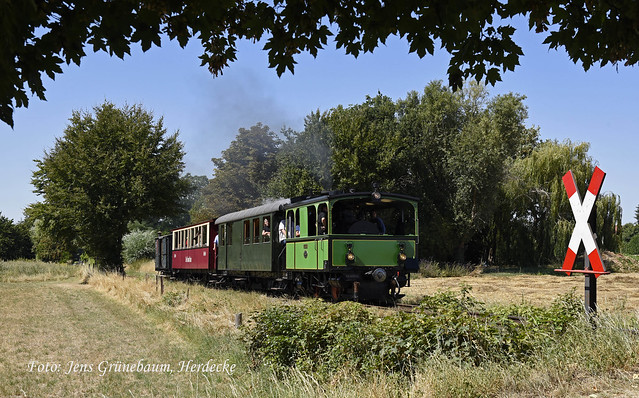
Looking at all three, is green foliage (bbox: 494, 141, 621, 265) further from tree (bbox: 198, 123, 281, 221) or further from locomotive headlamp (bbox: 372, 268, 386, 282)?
tree (bbox: 198, 123, 281, 221)

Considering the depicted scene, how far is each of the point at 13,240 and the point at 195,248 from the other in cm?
4159

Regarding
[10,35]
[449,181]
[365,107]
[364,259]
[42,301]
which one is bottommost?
[42,301]

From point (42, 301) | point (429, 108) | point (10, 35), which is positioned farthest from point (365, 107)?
point (10, 35)

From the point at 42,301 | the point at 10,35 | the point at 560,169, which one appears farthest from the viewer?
the point at 560,169

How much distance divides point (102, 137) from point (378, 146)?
16806 mm

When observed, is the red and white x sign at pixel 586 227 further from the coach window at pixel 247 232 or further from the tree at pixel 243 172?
the tree at pixel 243 172

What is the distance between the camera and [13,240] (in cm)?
5938

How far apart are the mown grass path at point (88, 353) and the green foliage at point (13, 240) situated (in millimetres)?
44380

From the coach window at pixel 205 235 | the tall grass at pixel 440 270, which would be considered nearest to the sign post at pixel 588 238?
the coach window at pixel 205 235

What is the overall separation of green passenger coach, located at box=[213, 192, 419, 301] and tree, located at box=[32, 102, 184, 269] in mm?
19793

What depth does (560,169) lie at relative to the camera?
112 ft

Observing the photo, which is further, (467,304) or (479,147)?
(479,147)

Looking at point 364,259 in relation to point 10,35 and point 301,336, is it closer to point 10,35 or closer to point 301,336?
point 301,336

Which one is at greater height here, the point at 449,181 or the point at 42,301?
the point at 449,181
